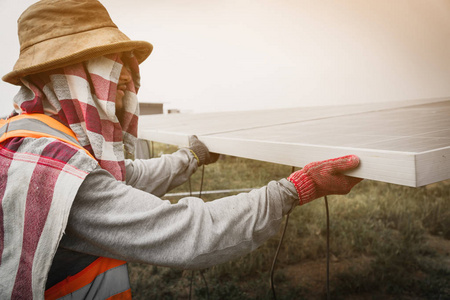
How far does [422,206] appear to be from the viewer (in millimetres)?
3293

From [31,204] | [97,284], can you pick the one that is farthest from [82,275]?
[31,204]

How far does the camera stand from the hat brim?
41.4 inches

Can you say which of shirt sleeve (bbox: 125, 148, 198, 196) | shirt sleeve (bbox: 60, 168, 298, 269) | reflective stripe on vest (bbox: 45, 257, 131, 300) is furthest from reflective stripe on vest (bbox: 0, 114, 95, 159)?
shirt sleeve (bbox: 125, 148, 198, 196)

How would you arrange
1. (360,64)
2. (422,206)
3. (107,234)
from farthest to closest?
(360,64)
(422,206)
(107,234)

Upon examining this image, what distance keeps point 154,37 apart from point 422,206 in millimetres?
5106

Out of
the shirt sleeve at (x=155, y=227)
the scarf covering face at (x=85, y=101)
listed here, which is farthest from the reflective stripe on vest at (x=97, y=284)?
the scarf covering face at (x=85, y=101)

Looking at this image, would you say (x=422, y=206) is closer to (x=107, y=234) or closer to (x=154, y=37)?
(x=107, y=234)

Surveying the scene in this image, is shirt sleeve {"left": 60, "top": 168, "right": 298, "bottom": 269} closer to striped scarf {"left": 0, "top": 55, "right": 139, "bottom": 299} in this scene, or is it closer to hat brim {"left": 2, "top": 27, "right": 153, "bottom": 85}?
striped scarf {"left": 0, "top": 55, "right": 139, "bottom": 299}

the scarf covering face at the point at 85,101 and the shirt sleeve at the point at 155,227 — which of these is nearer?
the shirt sleeve at the point at 155,227

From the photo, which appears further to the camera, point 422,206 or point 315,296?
point 422,206

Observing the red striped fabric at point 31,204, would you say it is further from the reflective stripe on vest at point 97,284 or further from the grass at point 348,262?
the grass at point 348,262

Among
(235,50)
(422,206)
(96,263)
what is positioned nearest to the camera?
(96,263)

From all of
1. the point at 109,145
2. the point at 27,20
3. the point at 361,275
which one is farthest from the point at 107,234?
the point at 361,275

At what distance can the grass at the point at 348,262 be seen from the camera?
2.09m
